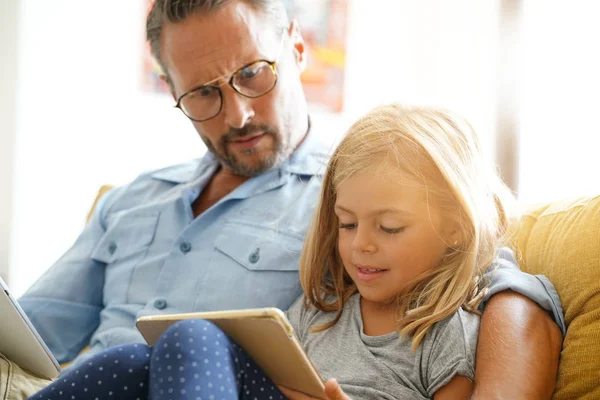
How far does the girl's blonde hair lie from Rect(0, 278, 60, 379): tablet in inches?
19.1

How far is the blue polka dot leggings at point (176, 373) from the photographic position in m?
0.95

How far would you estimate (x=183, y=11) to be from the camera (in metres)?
1.63

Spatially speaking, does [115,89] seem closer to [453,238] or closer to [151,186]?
[151,186]

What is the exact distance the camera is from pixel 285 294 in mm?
1452

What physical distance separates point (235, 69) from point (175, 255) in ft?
1.40

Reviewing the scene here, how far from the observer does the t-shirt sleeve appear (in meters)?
1.06

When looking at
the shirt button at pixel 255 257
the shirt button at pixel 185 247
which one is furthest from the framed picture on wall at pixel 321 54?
the shirt button at pixel 255 257

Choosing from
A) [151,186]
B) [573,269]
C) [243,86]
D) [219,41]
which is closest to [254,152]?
[243,86]

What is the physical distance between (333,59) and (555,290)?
6.60ft

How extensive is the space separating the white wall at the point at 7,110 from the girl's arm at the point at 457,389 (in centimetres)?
218

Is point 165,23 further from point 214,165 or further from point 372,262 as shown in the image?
point 372,262

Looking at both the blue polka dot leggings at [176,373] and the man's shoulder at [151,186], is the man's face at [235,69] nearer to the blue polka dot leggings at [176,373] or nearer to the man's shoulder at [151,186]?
the man's shoulder at [151,186]

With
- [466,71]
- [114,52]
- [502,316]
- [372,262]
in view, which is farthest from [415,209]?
[114,52]

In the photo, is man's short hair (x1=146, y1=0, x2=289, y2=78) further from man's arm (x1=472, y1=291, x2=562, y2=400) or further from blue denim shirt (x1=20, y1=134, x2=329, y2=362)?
man's arm (x1=472, y1=291, x2=562, y2=400)
